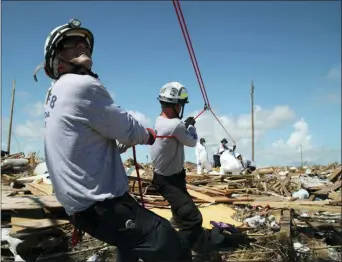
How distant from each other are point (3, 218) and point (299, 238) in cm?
488

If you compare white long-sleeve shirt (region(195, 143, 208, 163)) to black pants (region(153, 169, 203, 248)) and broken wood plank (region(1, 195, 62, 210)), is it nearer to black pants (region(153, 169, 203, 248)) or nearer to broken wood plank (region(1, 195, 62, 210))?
broken wood plank (region(1, 195, 62, 210))

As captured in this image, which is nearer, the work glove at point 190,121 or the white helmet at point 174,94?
the white helmet at point 174,94

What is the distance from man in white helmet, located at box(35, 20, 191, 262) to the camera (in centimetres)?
230

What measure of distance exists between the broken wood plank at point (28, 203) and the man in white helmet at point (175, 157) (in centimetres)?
168

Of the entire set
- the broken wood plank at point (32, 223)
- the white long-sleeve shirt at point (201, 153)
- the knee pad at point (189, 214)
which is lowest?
the broken wood plank at point (32, 223)

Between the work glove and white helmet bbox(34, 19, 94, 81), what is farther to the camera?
the work glove

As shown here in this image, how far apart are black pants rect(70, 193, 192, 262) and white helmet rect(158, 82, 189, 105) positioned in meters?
2.76

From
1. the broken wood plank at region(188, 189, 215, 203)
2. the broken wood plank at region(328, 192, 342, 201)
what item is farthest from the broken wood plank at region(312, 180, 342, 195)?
the broken wood plank at region(188, 189, 215, 203)

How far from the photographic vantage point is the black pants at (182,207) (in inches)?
189

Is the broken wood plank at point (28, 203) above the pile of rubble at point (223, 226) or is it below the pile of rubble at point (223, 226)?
above

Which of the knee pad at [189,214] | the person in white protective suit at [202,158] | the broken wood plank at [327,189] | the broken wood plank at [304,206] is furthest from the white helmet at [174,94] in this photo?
the person in white protective suit at [202,158]

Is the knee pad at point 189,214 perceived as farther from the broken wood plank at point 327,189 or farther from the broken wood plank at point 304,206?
the broken wood plank at point 327,189

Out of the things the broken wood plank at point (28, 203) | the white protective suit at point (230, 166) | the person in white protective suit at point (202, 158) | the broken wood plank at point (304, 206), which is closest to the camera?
the broken wood plank at point (28, 203)

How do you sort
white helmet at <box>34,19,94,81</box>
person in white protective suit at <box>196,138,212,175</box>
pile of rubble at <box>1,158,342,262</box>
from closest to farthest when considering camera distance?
white helmet at <box>34,19,94,81</box>, pile of rubble at <box>1,158,342,262</box>, person in white protective suit at <box>196,138,212,175</box>
